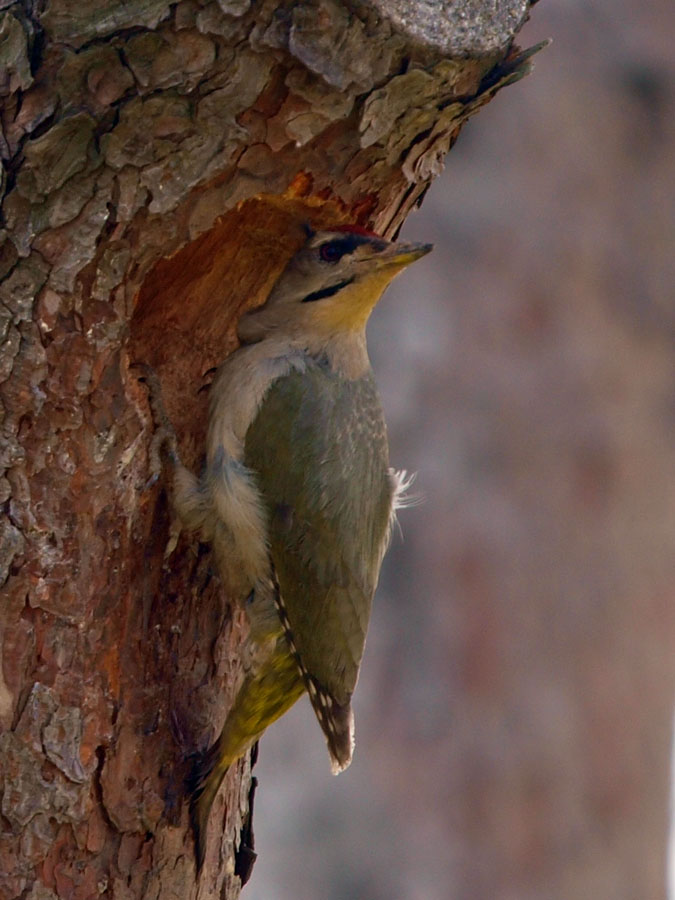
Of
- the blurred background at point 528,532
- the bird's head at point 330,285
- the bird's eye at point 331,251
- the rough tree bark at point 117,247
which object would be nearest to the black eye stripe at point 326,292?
the bird's head at point 330,285

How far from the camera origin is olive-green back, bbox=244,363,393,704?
338 centimetres

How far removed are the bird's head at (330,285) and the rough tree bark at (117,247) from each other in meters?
0.28

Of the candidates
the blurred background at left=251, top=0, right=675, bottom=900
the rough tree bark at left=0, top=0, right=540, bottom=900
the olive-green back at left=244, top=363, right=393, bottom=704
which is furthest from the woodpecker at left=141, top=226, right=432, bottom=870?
the blurred background at left=251, top=0, right=675, bottom=900

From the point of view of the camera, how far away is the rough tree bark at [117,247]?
2586 millimetres

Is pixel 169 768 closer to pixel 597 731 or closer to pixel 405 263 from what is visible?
pixel 405 263

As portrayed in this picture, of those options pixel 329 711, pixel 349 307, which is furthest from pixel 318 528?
pixel 349 307

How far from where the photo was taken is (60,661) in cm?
275

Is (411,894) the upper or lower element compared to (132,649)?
lower

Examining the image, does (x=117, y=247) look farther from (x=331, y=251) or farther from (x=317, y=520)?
(x=317, y=520)

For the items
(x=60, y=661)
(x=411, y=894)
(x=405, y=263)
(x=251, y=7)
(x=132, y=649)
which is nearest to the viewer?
(x=251, y=7)

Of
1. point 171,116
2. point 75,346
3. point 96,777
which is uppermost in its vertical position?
point 171,116

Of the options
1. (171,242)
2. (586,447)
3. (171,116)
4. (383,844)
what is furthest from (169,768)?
(586,447)

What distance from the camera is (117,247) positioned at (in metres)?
2.73

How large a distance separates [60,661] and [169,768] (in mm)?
464
